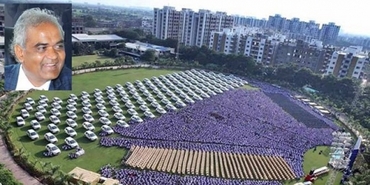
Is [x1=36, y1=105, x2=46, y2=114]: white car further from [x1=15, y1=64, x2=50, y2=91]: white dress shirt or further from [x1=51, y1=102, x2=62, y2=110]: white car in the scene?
[x1=15, y1=64, x2=50, y2=91]: white dress shirt

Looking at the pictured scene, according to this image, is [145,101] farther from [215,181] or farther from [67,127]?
[215,181]

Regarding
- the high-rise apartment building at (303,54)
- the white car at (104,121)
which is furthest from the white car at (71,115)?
the high-rise apartment building at (303,54)

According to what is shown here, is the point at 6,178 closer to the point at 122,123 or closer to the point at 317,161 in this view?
the point at 122,123

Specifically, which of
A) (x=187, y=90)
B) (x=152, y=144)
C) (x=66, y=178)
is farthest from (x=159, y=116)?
(x=66, y=178)

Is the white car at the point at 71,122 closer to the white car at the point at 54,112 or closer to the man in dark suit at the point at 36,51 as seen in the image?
the white car at the point at 54,112

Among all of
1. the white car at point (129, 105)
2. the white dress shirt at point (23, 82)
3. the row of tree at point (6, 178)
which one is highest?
the white dress shirt at point (23, 82)
